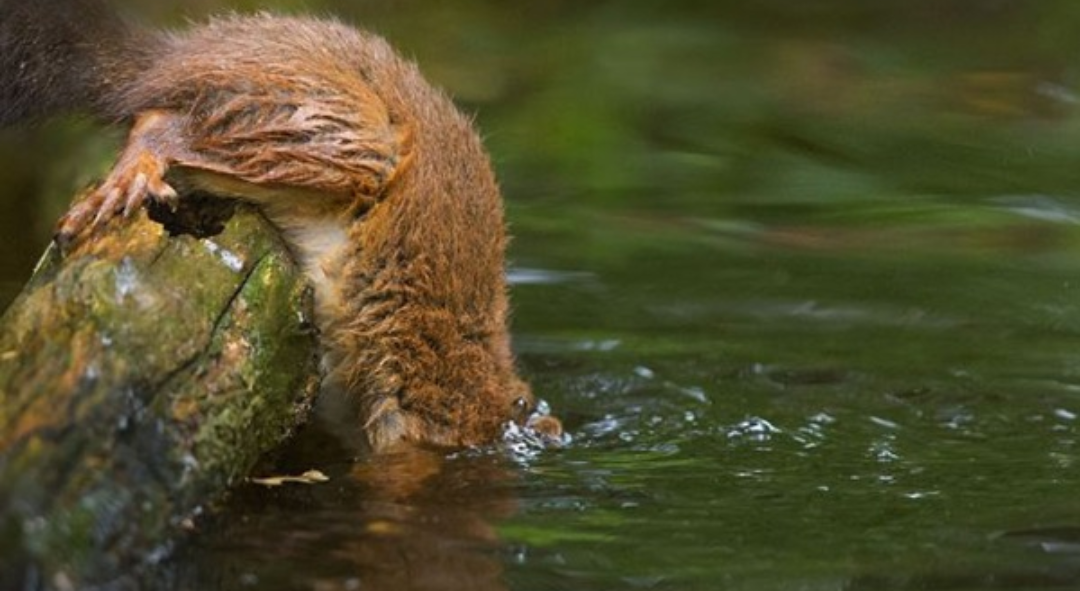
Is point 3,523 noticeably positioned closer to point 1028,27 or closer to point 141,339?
point 141,339

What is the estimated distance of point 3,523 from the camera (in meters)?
4.20

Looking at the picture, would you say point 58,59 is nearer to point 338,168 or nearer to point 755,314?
point 338,168

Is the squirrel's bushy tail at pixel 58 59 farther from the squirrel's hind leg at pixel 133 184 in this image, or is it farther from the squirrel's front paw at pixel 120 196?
the squirrel's front paw at pixel 120 196

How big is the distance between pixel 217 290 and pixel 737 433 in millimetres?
1909

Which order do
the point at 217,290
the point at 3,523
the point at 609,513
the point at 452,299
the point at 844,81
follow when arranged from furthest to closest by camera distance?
the point at 844,81
the point at 452,299
the point at 609,513
the point at 217,290
the point at 3,523

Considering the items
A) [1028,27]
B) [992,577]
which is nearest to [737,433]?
[992,577]

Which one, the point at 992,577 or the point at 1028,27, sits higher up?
the point at 1028,27

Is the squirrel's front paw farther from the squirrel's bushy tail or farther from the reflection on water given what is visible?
the reflection on water

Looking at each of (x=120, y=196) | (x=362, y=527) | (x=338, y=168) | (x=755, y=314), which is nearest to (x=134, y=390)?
(x=120, y=196)

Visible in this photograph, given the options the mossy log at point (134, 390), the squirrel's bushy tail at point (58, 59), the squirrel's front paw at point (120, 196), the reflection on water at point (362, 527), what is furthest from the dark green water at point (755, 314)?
the squirrel's bushy tail at point (58, 59)

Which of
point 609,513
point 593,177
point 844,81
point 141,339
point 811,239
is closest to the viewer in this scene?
point 141,339

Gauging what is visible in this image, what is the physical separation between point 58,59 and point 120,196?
0.89 m

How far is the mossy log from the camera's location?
4305 mm

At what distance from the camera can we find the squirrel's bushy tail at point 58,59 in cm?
583
